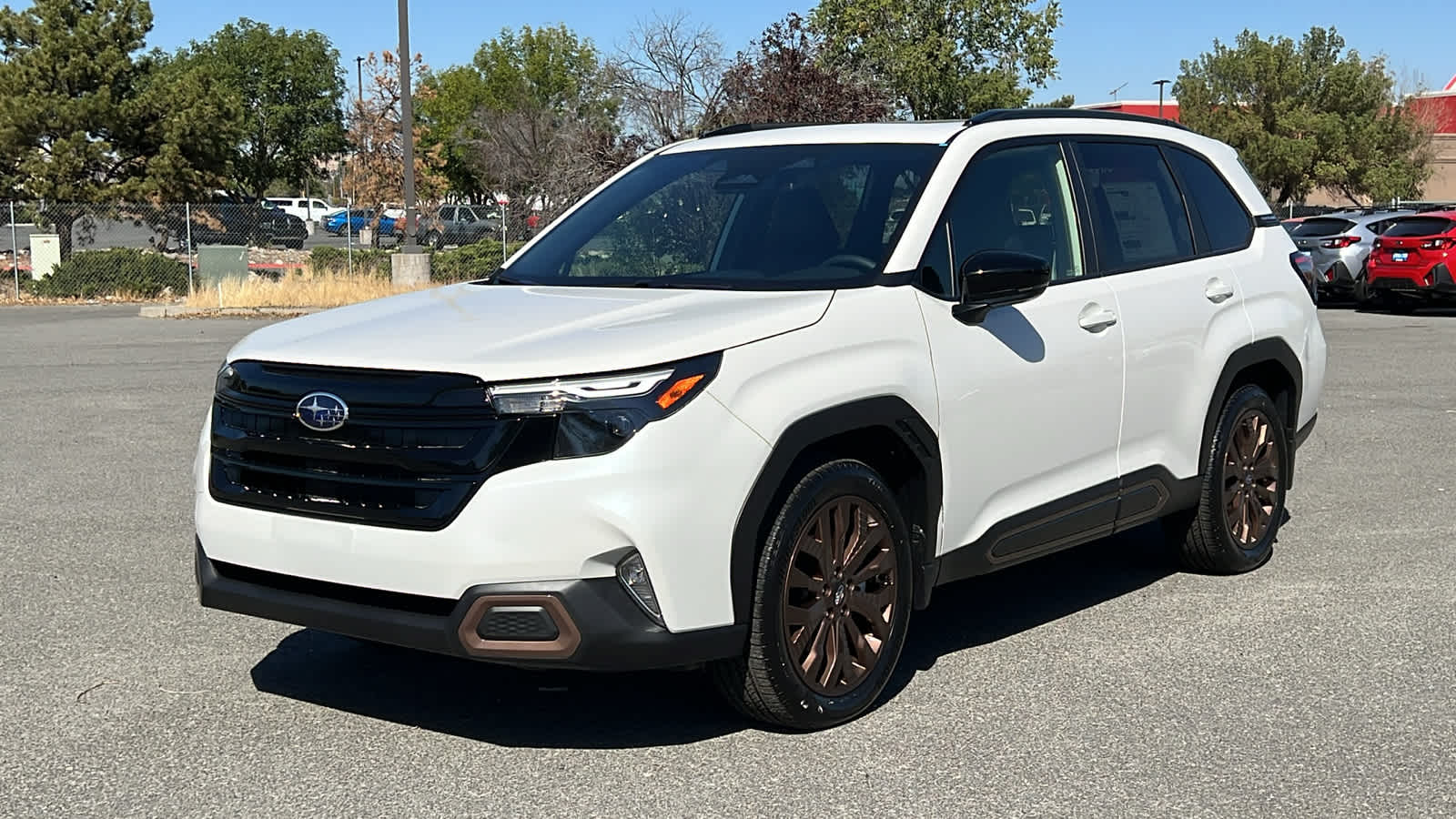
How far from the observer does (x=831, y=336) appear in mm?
4691

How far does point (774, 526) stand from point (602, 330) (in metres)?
0.75

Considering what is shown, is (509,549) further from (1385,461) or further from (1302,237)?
(1302,237)

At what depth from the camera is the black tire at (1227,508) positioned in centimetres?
652

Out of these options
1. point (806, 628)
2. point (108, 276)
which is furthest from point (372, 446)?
point (108, 276)

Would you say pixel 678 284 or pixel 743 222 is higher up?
pixel 743 222

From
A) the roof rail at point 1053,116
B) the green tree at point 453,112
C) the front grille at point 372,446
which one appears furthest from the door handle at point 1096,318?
the green tree at point 453,112

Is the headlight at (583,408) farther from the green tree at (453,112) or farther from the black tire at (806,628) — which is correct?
the green tree at (453,112)

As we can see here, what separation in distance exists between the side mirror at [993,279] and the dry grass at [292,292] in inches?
844

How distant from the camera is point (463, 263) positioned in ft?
101

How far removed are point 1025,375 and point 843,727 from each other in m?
1.38

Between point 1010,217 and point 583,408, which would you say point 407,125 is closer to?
point 1010,217

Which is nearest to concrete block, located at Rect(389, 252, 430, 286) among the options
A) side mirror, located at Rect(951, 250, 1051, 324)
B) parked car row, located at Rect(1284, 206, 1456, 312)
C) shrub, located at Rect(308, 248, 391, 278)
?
shrub, located at Rect(308, 248, 391, 278)

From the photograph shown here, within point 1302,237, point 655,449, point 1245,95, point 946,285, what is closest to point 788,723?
point 655,449

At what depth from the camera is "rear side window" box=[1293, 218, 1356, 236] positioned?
1033 inches
